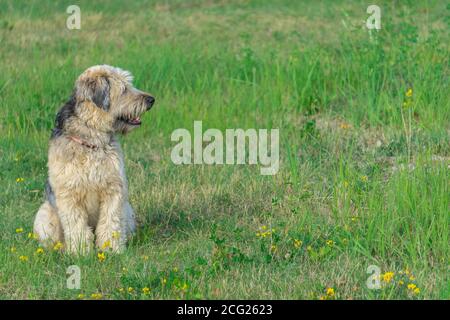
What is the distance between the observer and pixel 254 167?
9.68 m

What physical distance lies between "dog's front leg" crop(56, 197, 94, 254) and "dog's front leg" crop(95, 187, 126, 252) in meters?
→ 0.12

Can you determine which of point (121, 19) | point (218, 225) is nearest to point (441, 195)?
point (218, 225)

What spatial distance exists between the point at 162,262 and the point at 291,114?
388 cm

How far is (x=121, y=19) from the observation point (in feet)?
50.4

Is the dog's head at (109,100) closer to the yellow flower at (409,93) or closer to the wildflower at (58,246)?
the wildflower at (58,246)

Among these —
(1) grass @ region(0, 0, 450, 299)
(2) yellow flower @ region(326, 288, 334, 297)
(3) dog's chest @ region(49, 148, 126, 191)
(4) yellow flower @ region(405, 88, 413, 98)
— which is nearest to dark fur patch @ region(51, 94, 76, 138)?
(3) dog's chest @ region(49, 148, 126, 191)

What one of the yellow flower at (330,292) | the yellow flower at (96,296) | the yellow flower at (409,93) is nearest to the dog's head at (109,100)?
the yellow flower at (96,296)

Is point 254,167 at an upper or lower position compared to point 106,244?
upper

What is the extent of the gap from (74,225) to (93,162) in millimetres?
504

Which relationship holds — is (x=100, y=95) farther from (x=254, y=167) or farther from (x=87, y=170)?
(x=254, y=167)

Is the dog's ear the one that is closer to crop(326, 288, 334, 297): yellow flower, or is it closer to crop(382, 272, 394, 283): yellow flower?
crop(326, 288, 334, 297): yellow flower

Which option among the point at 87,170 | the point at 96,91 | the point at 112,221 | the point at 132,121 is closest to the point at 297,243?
the point at 112,221

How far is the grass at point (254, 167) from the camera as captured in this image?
288 inches

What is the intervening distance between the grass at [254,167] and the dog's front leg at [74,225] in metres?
0.15
